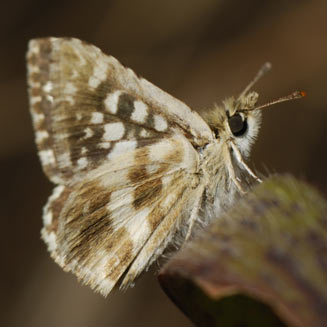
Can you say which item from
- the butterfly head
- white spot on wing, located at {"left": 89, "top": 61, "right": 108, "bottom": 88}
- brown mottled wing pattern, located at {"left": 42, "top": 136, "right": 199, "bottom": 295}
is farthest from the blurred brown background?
white spot on wing, located at {"left": 89, "top": 61, "right": 108, "bottom": 88}

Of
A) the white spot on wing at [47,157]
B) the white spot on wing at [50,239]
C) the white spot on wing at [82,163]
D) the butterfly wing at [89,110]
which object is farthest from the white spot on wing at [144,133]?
the white spot on wing at [50,239]

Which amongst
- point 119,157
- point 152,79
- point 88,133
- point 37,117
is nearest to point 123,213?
point 119,157

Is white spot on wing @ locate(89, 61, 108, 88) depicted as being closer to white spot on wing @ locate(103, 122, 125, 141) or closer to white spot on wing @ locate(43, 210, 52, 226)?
white spot on wing @ locate(103, 122, 125, 141)

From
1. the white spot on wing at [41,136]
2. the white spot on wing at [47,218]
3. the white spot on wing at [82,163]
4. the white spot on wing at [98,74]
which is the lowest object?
the white spot on wing at [47,218]

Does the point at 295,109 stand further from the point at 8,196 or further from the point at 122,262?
the point at 122,262

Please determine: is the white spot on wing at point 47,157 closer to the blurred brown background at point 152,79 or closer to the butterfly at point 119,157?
the butterfly at point 119,157

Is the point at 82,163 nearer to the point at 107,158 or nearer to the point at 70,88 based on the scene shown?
the point at 107,158

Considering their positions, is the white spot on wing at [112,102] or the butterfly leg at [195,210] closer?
the butterfly leg at [195,210]
